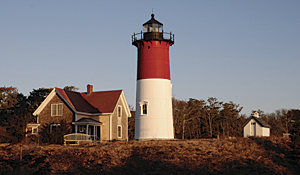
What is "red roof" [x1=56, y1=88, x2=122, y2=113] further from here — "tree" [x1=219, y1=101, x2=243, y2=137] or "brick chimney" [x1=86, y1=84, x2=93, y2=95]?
"tree" [x1=219, y1=101, x2=243, y2=137]

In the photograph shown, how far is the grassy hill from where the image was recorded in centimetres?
1788

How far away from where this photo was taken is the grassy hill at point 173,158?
17.9 meters

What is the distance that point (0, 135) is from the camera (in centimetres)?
1680

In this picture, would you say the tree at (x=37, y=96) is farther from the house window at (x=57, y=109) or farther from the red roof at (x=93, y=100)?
the house window at (x=57, y=109)

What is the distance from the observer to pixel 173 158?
19.2 m

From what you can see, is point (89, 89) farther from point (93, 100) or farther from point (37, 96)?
point (37, 96)

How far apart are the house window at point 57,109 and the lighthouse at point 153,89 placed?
29.5 feet

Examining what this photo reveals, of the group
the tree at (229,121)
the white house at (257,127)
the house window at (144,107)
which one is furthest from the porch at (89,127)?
the tree at (229,121)

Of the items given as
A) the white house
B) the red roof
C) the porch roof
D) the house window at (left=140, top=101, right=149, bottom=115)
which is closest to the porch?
the porch roof

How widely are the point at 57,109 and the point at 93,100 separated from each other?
4286 millimetres

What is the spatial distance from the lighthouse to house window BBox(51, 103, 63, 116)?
9.00 metres

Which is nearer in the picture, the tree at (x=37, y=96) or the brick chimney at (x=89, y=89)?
the brick chimney at (x=89, y=89)

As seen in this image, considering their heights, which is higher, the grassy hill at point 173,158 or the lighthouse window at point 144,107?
the lighthouse window at point 144,107

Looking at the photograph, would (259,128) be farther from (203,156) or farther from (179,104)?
(203,156)
